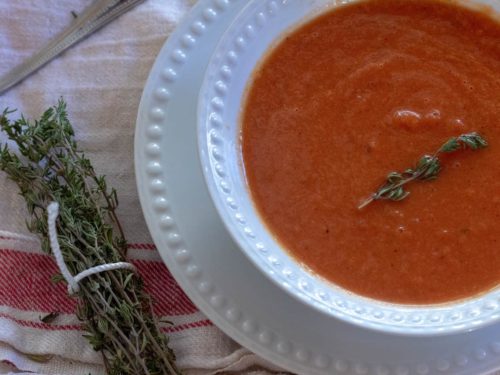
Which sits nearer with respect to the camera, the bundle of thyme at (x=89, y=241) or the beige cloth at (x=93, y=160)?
the bundle of thyme at (x=89, y=241)

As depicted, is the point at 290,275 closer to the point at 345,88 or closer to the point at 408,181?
the point at 408,181

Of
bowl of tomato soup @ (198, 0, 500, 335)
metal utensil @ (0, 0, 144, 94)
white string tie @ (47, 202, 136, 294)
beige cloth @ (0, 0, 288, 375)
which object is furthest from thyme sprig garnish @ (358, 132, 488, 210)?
metal utensil @ (0, 0, 144, 94)

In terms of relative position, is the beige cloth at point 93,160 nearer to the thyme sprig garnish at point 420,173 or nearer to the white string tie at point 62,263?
the white string tie at point 62,263

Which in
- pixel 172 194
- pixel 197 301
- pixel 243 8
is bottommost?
pixel 197 301

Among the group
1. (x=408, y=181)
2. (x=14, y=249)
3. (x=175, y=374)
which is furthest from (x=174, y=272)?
(x=408, y=181)

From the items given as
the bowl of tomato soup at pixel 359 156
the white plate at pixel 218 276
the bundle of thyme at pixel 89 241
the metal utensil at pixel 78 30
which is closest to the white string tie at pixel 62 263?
the bundle of thyme at pixel 89 241
